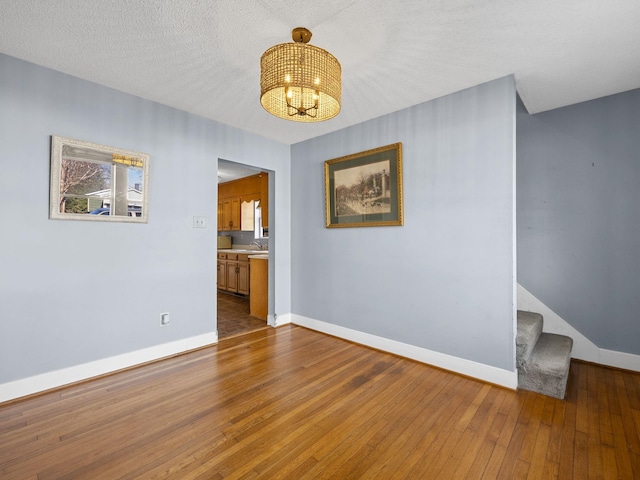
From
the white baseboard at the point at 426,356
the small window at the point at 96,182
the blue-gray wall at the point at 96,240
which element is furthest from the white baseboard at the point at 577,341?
the small window at the point at 96,182

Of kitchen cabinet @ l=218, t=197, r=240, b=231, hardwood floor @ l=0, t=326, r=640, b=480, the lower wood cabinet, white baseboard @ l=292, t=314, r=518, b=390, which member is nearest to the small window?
hardwood floor @ l=0, t=326, r=640, b=480

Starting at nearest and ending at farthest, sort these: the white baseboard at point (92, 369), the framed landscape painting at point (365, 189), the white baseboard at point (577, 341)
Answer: the white baseboard at point (92, 369), the white baseboard at point (577, 341), the framed landscape painting at point (365, 189)

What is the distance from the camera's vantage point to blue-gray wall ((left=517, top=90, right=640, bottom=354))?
2.64 m

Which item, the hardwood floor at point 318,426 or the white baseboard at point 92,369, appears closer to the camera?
the hardwood floor at point 318,426

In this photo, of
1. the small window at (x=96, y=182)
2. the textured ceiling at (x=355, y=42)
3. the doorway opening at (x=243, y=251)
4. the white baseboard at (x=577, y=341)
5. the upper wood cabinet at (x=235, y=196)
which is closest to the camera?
the textured ceiling at (x=355, y=42)

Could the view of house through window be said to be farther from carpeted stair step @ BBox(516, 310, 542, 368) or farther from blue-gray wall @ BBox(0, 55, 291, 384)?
carpeted stair step @ BBox(516, 310, 542, 368)

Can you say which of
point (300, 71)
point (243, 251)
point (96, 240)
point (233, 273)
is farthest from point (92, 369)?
point (243, 251)

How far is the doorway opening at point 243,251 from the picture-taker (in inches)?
165

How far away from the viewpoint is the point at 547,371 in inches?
87.6

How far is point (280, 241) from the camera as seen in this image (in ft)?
13.3

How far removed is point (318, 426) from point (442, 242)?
187cm

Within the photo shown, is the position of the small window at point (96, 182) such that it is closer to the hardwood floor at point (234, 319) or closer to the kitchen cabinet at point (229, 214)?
the hardwood floor at point (234, 319)

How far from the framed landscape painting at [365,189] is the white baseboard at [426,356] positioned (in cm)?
126

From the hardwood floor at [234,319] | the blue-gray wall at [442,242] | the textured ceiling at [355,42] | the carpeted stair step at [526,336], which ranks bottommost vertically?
the hardwood floor at [234,319]
